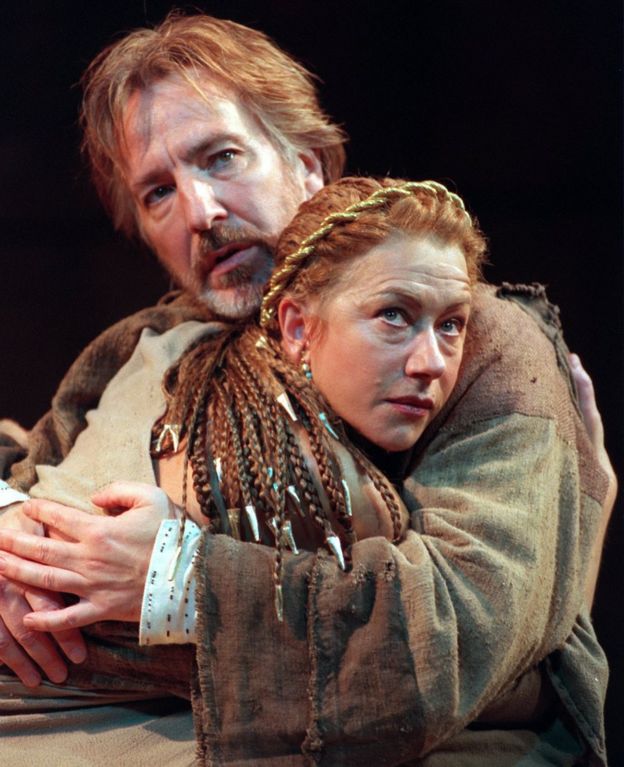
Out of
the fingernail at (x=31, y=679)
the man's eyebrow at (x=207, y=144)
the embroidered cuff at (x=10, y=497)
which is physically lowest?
the fingernail at (x=31, y=679)

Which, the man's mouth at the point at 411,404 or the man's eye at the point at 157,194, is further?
the man's eye at the point at 157,194

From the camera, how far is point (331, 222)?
1663 millimetres

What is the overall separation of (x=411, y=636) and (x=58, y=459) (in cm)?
93

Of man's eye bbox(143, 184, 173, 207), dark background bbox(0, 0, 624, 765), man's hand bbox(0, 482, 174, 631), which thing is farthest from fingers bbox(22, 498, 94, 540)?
dark background bbox(0, 0, 624, 765)

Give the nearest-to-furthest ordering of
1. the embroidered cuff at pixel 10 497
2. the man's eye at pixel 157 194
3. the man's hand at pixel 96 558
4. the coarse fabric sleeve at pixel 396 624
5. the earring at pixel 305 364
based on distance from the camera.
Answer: the coarse fabric sleeve at pixel 396 624 → the man's hand at pixel 96 558 → the earring at pixel 305 364 → the embroidered cuff at pixel 10 497 → the man's eye at pixel 157 194

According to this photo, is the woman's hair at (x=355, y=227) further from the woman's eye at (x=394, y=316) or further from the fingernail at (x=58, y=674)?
the fingernail at (x=58, y=674)

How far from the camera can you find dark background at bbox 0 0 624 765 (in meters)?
2.08

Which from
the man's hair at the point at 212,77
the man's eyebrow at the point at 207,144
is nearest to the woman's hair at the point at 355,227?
the man's eyebrow at the point at 207,144

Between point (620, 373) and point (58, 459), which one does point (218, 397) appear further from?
point (620, 373)

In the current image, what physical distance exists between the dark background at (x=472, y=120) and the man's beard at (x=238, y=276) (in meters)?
0.44

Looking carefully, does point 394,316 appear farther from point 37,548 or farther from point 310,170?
point 310,170

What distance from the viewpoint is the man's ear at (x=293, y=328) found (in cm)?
171

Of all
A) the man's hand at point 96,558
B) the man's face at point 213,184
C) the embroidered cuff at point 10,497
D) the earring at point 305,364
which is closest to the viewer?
the man's hand at point 96,558

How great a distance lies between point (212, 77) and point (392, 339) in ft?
2.59
